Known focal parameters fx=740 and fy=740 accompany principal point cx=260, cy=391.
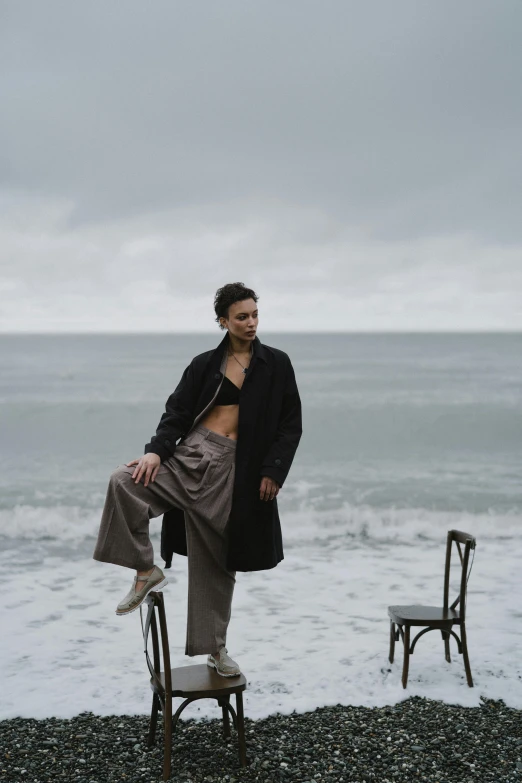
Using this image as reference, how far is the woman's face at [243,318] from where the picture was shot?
3.87 meters

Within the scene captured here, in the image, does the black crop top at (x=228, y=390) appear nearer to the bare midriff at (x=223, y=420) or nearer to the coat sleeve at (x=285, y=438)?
the bare midriff at (x=223, y=420)

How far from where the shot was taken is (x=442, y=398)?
29.0 metres

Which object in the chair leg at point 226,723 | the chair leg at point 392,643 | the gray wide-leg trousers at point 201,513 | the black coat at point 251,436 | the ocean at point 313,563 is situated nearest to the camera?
the gray wide-leg trousers at point 201,513

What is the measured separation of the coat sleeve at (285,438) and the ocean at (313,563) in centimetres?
167

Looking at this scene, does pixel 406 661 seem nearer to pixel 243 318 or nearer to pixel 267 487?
pixel 267 487

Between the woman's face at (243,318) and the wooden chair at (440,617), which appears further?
the wooden chair at (440,617)

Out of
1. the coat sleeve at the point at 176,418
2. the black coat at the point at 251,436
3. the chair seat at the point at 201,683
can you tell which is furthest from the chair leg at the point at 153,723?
the coat sleeve at the point at 176,418

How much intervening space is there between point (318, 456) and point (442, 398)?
35.3ft

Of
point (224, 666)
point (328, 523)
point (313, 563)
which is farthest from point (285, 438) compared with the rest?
point (328, 523)

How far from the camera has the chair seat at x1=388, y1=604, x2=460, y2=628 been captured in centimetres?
479

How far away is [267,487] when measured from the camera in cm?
379

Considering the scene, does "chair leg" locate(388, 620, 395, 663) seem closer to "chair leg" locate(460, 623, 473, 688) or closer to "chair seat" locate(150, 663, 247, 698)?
"chair leg" locate(460, 623, 473, 688)

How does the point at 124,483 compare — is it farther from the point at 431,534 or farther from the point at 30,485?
the point at 30,485

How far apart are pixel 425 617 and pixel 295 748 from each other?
1.40 meters
